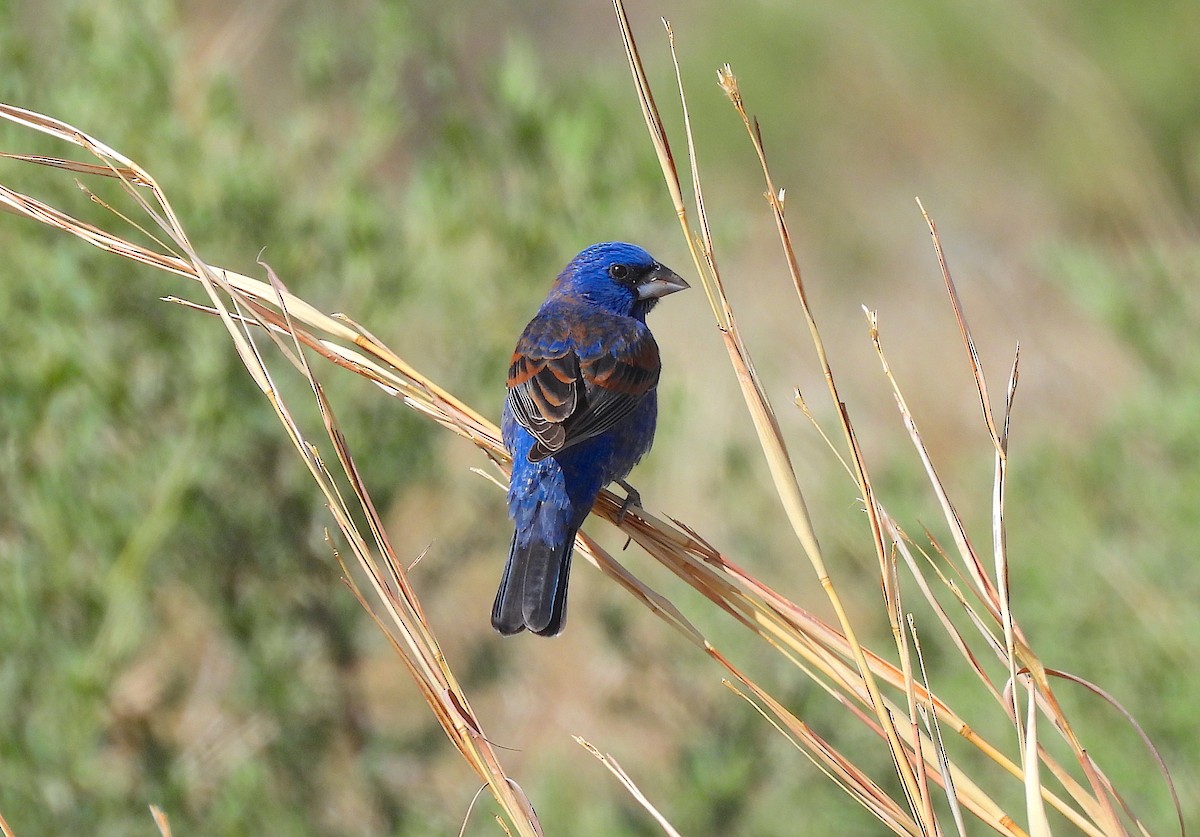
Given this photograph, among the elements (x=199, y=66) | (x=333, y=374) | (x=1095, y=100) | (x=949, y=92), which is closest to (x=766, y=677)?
(x=333, y=374)

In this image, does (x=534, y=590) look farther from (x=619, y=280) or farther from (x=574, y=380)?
(x=619, y=280)

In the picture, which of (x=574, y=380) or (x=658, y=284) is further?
(x=658, y=284)

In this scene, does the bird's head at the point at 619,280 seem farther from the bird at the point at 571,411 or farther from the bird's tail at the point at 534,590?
the bird's tail at the point at 534,590

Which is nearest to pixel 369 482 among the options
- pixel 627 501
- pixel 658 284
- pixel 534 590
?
pixel 658 284

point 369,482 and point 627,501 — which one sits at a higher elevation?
point 627,501

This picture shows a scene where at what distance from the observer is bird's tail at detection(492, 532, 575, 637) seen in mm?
2891

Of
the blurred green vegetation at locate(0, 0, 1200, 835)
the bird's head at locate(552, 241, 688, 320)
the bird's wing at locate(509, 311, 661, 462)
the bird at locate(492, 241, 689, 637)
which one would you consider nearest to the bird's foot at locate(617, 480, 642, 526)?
the bird at locate(492, 241, 689, 637)

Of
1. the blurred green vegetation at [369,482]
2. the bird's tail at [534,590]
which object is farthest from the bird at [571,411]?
the blurred green vegetation at [369,482]

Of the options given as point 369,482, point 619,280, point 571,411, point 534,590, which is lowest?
point 534,590

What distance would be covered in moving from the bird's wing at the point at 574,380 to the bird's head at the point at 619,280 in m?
0.26

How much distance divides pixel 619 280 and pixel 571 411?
111 cm

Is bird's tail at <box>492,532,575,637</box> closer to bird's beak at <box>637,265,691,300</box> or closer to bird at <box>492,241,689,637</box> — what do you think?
bird at <box>492,241,689,637</box>

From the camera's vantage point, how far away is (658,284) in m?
4.34

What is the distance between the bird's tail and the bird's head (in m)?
1.37
